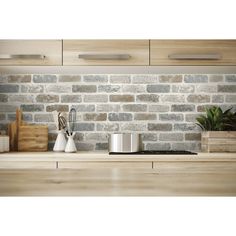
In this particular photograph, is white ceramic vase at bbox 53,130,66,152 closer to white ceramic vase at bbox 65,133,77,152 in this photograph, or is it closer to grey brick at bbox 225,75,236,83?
white ceramic vase at bbox 65,133,77,152

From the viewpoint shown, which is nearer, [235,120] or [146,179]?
[146,179]

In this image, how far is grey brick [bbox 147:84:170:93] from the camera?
432cm

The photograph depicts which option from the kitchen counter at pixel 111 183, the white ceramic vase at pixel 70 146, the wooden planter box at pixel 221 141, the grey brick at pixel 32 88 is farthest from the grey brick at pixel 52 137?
the kitchen counter at pixel 111 183

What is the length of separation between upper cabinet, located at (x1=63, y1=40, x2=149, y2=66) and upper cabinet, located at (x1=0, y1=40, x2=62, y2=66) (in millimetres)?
83

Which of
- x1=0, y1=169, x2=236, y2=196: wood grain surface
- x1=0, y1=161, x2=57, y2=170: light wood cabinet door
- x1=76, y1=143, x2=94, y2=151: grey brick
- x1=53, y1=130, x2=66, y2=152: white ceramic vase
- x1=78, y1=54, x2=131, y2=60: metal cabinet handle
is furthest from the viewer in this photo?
x1=76, y1=143, x2=94, y2=151: grey brick

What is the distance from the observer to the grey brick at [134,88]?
4320 mm

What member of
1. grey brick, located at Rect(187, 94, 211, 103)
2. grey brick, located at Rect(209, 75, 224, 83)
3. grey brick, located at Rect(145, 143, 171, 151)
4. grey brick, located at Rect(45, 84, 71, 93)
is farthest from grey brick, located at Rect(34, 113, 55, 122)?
grey brick, located at Rect(209, 75, 224, 83)

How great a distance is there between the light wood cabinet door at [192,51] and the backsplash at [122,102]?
45 centimetres

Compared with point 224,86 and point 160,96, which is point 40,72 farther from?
point 224,86

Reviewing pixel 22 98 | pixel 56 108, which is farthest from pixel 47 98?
pixel 22 98

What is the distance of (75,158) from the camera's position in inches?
144

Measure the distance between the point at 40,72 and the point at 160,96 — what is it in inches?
49.1

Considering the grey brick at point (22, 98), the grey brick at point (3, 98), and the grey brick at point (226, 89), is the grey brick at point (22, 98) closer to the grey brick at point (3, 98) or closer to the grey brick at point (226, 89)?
the grey brick at point (3, 98)
